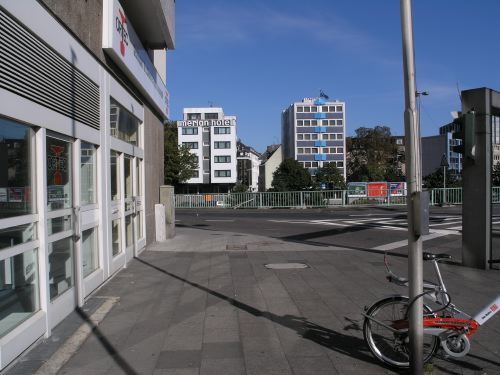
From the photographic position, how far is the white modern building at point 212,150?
108m

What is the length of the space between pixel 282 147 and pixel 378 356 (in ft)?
423

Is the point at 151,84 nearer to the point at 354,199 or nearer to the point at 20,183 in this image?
the point at 20,183

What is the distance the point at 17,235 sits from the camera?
4.96m

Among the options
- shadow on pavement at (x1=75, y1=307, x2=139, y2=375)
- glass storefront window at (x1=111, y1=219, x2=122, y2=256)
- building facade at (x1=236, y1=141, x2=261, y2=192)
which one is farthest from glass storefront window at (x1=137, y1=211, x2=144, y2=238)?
building facade at (x1=236, y1=141, x2=261, y2=192)

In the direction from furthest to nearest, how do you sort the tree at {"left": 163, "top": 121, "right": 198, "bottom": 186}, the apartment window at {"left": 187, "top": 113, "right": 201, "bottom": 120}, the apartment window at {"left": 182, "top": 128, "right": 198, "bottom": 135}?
the apartment window at {"left": 187, "top": 113, "right": 201, "bottom": 120}, the apartment window at {"left": 182, "top": 128, "right": 198, "bottom": 135}, the tree at {"left": 163, "top": 121, "right": 198, "bottom": 186}

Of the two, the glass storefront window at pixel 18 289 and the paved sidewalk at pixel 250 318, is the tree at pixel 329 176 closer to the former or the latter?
the paved sidewalk at pixel 250 318

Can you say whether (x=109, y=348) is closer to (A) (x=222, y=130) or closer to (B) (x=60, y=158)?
(B) (x=60, y=158)

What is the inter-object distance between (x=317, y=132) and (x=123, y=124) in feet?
364

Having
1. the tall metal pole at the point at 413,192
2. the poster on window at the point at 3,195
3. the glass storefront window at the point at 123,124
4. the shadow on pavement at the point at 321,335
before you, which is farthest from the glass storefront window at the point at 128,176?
the tall metal pole at the point at 413,192

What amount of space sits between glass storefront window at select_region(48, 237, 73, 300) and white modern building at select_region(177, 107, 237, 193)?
10089cm

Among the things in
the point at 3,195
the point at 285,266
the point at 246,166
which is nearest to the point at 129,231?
Answer: the point at 285,266

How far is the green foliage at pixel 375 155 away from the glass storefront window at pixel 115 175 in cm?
8532

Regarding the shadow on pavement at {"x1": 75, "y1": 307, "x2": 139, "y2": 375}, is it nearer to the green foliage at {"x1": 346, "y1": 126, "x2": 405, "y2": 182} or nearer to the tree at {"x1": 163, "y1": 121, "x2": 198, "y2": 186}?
the tree at {"x1": 163, "y1": 121, "x2": 198, "y2": 186}

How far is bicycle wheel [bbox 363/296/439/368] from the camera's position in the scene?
4.63m
